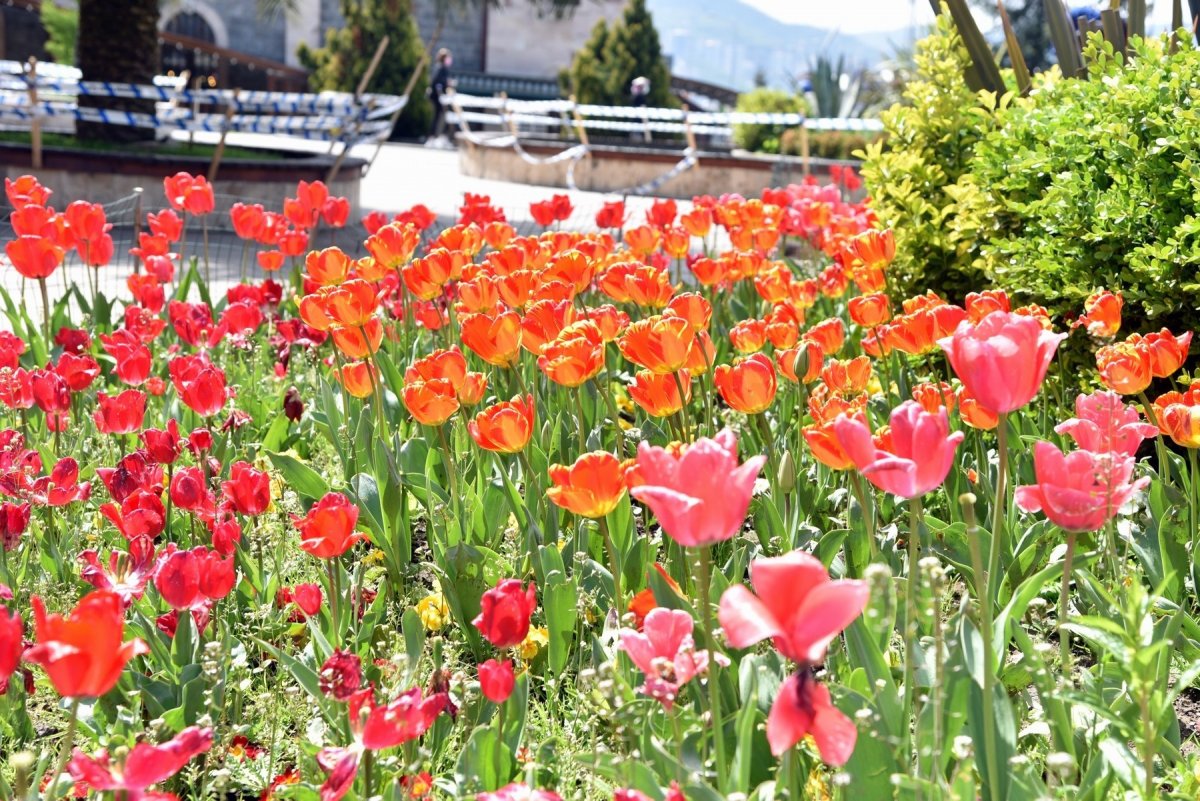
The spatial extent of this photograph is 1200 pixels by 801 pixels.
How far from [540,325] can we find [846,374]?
614 millimetres

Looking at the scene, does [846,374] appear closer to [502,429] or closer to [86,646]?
[502,429]

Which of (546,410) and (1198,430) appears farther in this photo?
(546,410)

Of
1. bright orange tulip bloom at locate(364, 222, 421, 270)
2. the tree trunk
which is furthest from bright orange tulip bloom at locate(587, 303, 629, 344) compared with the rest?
the tree trunk

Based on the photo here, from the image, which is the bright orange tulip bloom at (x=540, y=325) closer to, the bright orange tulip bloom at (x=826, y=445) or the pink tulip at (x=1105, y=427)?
the bright orange tulip bloom at (x=826, y=445)

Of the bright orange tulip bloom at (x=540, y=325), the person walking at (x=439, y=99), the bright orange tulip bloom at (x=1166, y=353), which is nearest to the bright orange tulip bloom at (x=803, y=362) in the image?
Result: the bright orange tulip bloom at (x=540, y=325)

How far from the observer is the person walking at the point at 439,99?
1042 inches

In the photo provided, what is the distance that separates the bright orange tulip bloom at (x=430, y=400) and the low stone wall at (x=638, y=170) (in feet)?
35.2

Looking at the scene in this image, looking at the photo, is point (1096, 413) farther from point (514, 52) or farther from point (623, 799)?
point (514, 52)

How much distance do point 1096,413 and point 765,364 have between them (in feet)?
1.73

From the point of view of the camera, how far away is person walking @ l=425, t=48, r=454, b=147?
2646cm

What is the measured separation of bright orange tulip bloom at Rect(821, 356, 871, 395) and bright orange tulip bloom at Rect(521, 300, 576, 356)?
54 cm

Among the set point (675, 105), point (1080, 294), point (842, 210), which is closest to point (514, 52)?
point (675, 105)

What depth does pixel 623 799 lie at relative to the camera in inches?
47.6

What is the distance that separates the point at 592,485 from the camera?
1.79 metres
